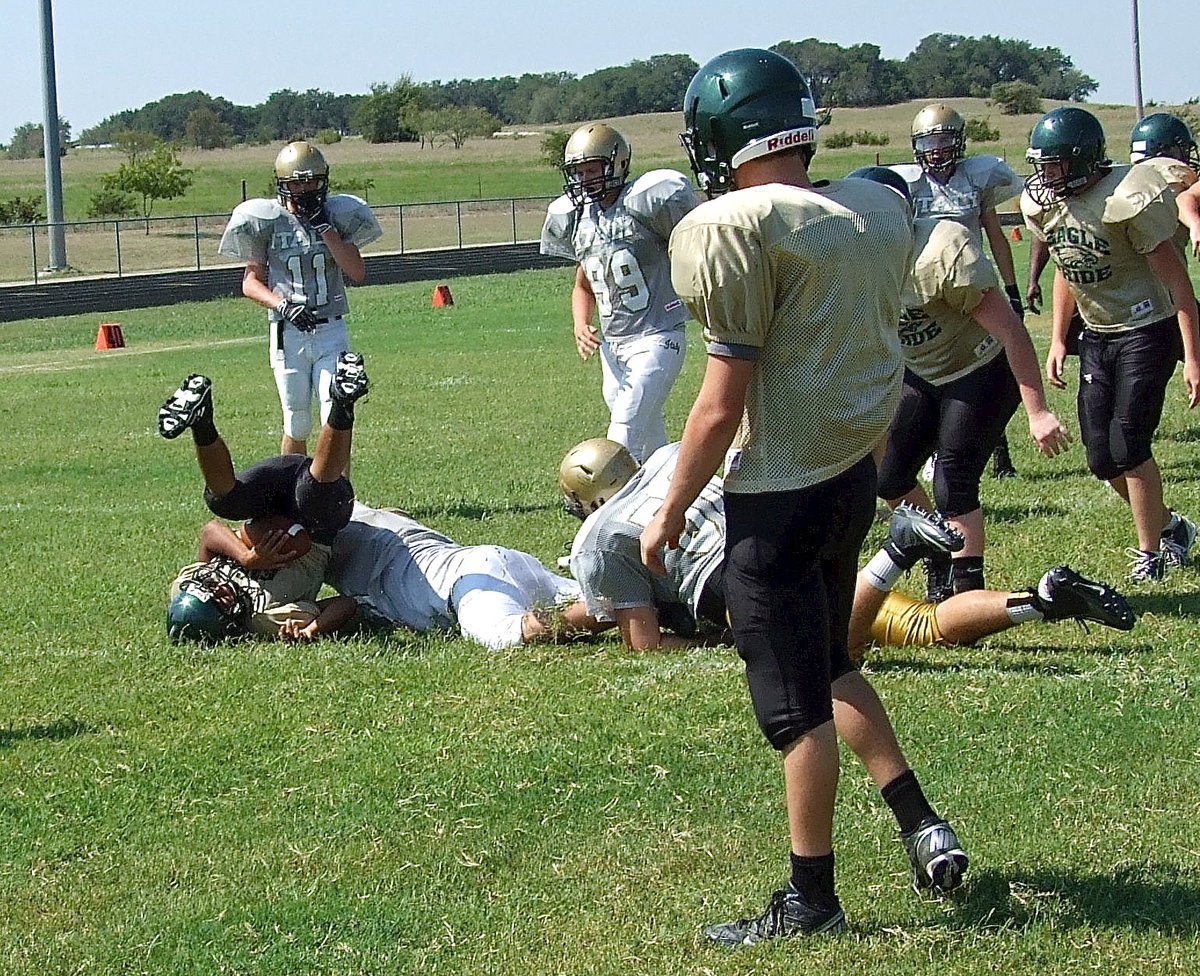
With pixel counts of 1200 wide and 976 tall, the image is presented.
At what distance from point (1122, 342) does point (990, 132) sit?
241ft

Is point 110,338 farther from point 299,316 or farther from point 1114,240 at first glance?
point 1114,240

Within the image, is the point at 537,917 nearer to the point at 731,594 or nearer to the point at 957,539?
the point at 731,594

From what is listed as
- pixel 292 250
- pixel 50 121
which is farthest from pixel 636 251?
pixel 50 121

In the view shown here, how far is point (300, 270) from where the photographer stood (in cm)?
898

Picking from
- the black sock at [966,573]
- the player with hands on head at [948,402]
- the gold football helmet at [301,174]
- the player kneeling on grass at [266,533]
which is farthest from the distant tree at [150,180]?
the black sock at [966,573]

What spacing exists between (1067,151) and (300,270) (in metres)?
4.24

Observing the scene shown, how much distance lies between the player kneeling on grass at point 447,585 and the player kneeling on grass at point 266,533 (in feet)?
0.54

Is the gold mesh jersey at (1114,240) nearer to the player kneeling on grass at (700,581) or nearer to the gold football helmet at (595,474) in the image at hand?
the player kneeling on grass at (700,581)

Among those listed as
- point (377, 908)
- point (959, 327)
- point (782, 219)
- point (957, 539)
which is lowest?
point (377, 908)

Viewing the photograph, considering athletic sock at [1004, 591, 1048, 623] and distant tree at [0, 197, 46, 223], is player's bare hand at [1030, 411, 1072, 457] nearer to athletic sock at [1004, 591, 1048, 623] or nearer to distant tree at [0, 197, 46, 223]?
athletic sock at [1004, 591, 1048, 623]

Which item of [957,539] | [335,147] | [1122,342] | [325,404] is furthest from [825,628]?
[335,147]

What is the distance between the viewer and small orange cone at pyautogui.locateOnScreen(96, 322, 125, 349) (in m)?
22.6

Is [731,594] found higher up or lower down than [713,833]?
higher up

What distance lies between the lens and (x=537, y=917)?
3.71 metres
